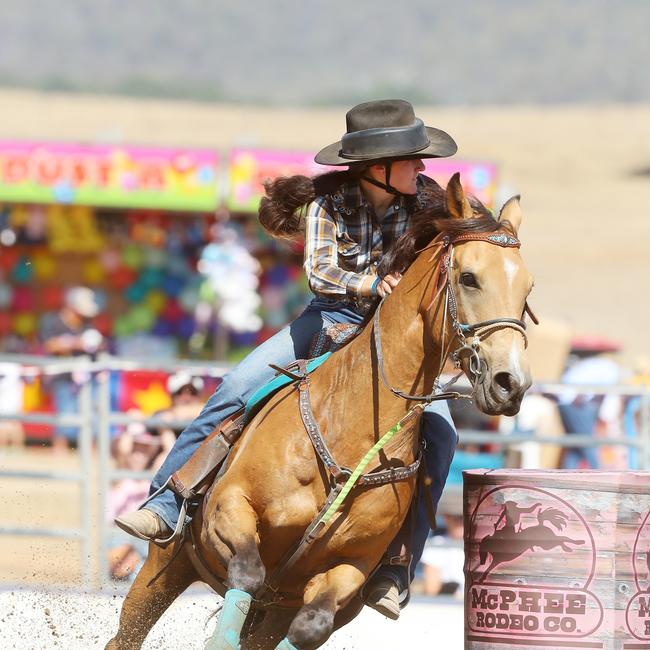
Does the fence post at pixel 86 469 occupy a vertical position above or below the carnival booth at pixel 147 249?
below

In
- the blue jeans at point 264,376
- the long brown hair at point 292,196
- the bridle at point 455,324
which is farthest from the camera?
the blue jeans at point 264,376

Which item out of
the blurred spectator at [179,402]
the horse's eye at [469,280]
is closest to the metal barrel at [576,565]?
the horse's eye at [469,280]

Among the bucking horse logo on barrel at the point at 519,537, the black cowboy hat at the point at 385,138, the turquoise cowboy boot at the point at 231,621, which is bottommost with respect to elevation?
the turquoise cowboy boot at the point at 231,621

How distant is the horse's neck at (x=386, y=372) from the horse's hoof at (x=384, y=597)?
68 centimetres

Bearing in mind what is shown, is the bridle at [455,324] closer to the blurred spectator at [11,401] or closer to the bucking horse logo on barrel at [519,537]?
the bucking horse logo on barrel at [519,537]

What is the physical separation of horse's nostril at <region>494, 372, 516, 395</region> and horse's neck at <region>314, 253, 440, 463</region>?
0.46 m

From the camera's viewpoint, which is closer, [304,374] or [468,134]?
[304,374]

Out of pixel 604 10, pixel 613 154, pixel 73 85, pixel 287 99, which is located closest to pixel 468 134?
pixel 613 154

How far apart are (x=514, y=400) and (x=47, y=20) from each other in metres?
111

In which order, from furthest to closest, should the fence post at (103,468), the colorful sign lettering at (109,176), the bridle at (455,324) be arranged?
the colorful sign lettering at (109,176) < the fence post at (103,468) < the bridle at (455,324)

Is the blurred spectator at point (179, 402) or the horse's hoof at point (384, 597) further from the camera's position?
the blurred spectator at point (179, 402)

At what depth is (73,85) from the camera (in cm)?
7275

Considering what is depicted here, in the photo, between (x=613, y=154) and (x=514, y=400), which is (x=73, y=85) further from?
(x=514, y=400)

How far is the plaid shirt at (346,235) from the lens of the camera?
187 inches
